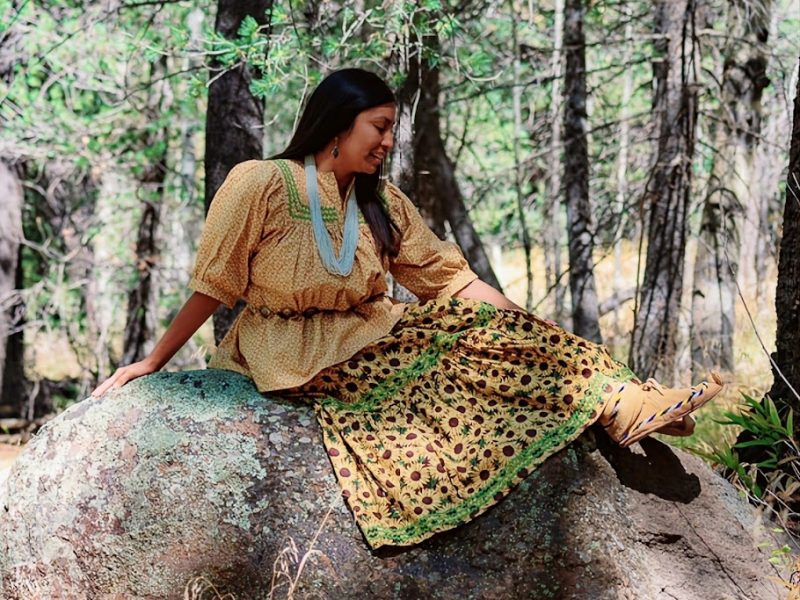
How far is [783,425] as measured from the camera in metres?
3.68

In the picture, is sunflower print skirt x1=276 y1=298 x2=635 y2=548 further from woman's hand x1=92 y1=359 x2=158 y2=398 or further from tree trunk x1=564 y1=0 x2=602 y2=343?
tree trunk x1=564 y1=0 x2=602 y2=343

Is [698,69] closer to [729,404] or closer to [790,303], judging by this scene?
[729,404]

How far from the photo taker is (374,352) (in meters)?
3.23

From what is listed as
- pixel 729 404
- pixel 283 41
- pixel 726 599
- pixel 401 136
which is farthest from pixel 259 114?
pixel 726 599

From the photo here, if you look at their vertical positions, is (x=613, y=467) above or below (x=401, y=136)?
below

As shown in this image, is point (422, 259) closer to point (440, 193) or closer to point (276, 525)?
point (276, 525)

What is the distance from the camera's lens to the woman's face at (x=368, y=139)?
318 cm

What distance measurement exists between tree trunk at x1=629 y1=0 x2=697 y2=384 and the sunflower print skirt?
3.64 m

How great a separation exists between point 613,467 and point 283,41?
10.8ft

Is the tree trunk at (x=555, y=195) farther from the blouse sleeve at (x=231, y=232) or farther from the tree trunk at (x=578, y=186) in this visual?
the blouse sleeve at (x=231, y=232)

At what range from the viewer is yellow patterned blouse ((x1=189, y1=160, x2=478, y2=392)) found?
3.15 meters

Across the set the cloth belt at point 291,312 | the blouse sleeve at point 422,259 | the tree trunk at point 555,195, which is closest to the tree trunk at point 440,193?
the tree trunk at point 555,195

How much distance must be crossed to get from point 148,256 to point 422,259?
21.5ft

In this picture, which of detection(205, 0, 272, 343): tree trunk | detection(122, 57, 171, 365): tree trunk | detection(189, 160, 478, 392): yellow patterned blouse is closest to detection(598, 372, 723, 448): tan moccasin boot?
detection(189, 160, 478, 392): yellow patterned blouse
